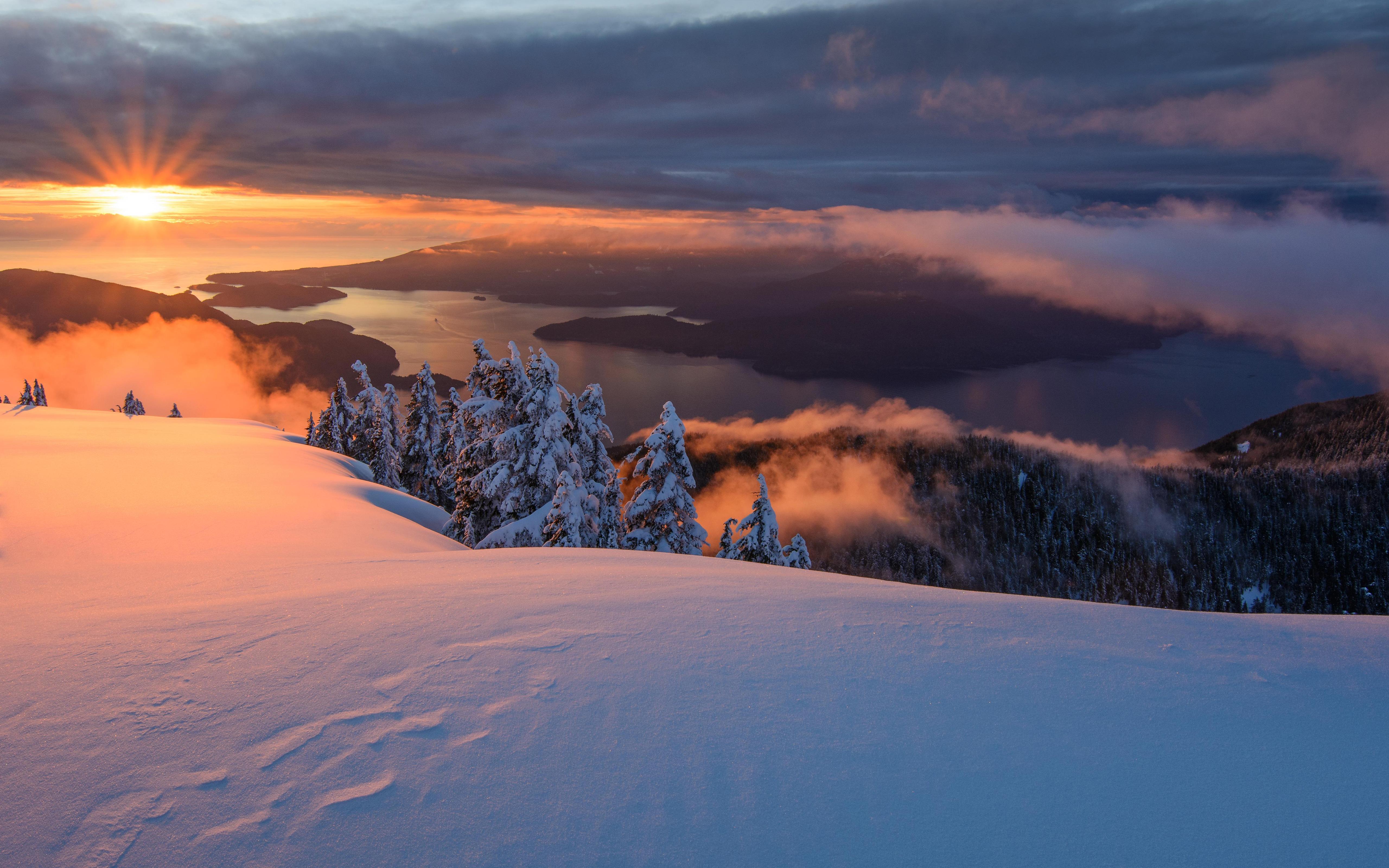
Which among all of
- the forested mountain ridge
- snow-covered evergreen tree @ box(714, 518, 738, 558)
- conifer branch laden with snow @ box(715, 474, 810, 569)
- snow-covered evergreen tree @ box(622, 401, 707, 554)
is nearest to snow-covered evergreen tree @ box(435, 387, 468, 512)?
snow-covered evergreen tree @ box(622, 401, 707, 554)

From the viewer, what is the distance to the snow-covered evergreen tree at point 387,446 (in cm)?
3841

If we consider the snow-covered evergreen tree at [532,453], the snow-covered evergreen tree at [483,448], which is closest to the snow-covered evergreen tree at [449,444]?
the snow-covered evergreen tree at [483,448]

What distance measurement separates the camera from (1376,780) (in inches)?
138

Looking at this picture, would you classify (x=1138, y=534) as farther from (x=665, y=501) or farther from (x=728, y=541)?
(x=665, y=501)

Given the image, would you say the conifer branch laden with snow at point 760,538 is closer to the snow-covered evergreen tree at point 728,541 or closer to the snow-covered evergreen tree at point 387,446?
the snow-covered evergreen tree at point 728,541

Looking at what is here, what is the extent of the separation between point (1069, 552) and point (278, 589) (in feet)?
671

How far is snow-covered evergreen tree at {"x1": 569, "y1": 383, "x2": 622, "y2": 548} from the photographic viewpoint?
23.0m

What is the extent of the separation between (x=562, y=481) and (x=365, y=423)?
103 ft

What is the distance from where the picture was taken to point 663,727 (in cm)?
364

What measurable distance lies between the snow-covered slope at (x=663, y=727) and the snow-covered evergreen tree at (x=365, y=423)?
35970mm

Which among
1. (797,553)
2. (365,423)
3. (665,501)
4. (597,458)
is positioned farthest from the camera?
(365,423)

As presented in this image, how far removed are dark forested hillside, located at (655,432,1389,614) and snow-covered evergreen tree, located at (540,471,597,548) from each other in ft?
481

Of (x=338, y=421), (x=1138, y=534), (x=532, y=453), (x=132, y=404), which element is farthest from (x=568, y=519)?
(x=1138, y=534)

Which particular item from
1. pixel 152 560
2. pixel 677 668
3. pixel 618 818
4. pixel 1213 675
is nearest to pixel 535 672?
pixel 677 668
